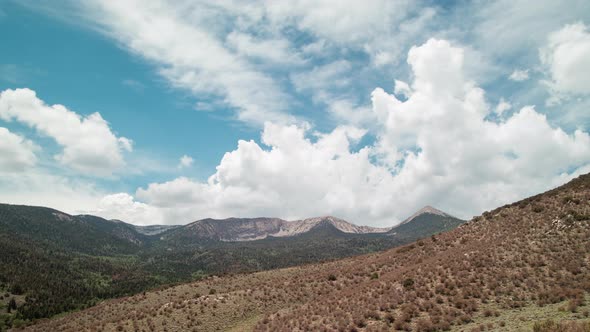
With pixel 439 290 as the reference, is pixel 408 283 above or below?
above

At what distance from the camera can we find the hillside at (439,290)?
76.7 ft

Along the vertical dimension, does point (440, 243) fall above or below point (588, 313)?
above

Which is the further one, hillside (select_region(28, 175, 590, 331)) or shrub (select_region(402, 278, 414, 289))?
shrub (select_region(402, 278, 414, 289))

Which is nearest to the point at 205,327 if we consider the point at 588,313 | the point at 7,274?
the point at 588,313

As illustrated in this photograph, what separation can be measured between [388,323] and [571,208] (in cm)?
3120

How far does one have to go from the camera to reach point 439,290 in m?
28.6

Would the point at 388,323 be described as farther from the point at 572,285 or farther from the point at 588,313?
the point at 572,285

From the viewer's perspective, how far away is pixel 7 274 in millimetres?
124438

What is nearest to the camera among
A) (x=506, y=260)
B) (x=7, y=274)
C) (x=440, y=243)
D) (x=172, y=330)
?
(x=506, y=260)

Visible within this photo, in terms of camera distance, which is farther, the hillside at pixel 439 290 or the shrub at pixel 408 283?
the shrub at pixel 408 283

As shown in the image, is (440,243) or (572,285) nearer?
(572,285)

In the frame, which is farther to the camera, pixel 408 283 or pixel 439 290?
pixel 408 283

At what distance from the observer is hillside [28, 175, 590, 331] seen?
2338 centimetres

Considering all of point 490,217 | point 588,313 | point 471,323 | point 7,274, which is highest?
point 490,217
